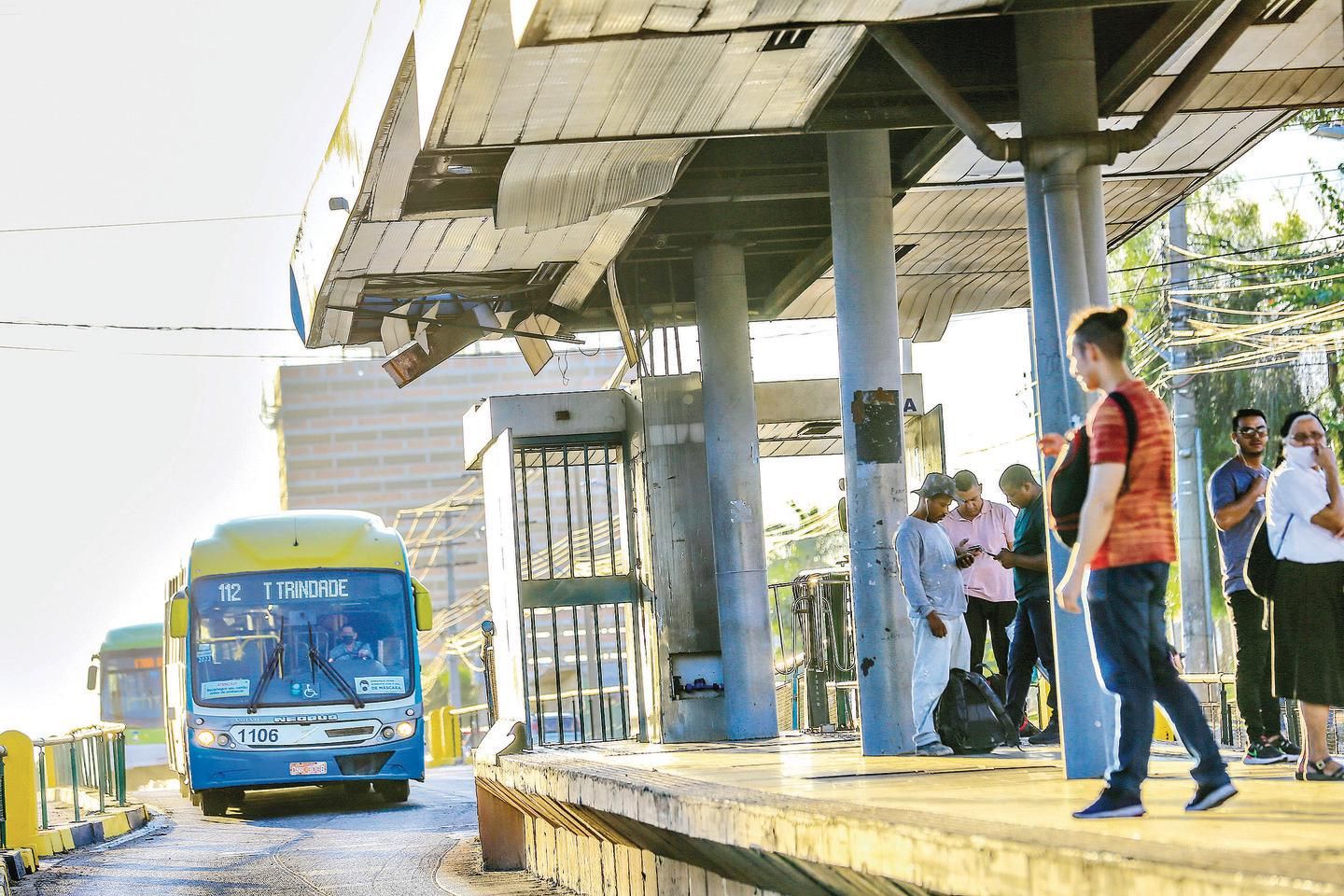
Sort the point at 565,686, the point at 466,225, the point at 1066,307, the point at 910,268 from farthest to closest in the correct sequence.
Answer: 1. the point at 565,686
2. the point at 910,268
3. the point at 466,225
4. the point at 1066,307

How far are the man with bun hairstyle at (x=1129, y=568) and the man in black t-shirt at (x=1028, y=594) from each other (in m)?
5.51

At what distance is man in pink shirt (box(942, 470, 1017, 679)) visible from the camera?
12867 millimetres

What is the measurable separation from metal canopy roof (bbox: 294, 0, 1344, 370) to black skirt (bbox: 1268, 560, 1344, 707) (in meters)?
2.62

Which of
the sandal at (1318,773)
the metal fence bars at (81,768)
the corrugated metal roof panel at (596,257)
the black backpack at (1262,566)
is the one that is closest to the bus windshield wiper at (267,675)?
the metal fence bars at (81,768)

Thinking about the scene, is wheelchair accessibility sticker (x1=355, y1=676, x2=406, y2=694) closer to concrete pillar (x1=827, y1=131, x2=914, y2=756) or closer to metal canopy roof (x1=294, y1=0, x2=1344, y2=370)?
metal canopy roof (x1=294, y1=0, x2=1344, y2=370)

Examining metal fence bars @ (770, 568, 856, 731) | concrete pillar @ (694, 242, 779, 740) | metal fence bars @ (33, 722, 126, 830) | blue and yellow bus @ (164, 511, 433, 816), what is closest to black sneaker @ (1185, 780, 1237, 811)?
concrete pillar @ (694, 242, 779, 740)

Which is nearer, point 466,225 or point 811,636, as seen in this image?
point 466,225

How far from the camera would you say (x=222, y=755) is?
1991 centimetres

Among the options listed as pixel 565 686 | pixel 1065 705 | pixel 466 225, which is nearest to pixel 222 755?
pixel 466 225

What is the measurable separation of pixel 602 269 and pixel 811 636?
4097 millimetres

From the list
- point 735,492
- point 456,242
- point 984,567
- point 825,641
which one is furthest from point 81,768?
point 984,567

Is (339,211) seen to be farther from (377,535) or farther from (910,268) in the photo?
(377,535)

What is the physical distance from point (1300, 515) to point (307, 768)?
13.8 meters

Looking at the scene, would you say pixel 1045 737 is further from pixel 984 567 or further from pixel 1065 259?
pixel 1065 259
